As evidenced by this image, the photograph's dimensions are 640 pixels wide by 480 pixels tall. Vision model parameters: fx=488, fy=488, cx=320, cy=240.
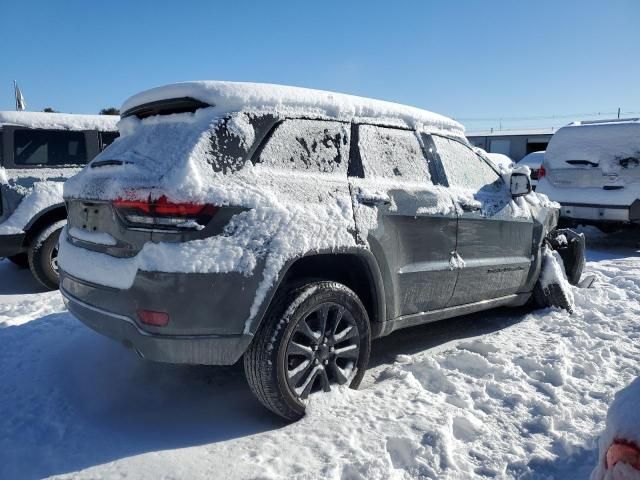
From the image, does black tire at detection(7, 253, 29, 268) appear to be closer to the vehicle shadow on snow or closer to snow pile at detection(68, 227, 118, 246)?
the vehicle shadow on snow

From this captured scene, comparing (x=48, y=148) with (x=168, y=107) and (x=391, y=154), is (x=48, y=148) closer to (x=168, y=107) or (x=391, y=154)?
(x=168, y=107)

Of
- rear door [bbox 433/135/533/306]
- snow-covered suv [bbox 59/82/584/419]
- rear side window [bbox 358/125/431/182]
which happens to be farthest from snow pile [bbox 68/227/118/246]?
rear door [bbox 433/135/533/306]

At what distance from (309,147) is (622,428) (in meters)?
2.04

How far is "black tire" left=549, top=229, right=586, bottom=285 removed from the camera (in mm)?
5492

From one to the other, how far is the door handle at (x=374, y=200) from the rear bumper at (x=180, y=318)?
0.95 m

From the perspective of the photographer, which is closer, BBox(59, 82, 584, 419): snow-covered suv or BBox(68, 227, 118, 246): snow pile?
BBox(59, 82, 584, 419): snow-covered suv

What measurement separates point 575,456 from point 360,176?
188 cm

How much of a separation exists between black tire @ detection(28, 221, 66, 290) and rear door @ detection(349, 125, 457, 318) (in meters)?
3.89

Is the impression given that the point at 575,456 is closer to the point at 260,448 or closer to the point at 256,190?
the point at 260,448

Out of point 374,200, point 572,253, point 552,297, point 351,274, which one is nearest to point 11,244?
point 351,274

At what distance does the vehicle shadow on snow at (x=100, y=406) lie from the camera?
240cm

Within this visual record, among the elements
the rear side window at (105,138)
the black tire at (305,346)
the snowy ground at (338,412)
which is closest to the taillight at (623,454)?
the snowy ground at (338,412)

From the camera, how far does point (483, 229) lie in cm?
383

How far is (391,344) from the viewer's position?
3.98m
